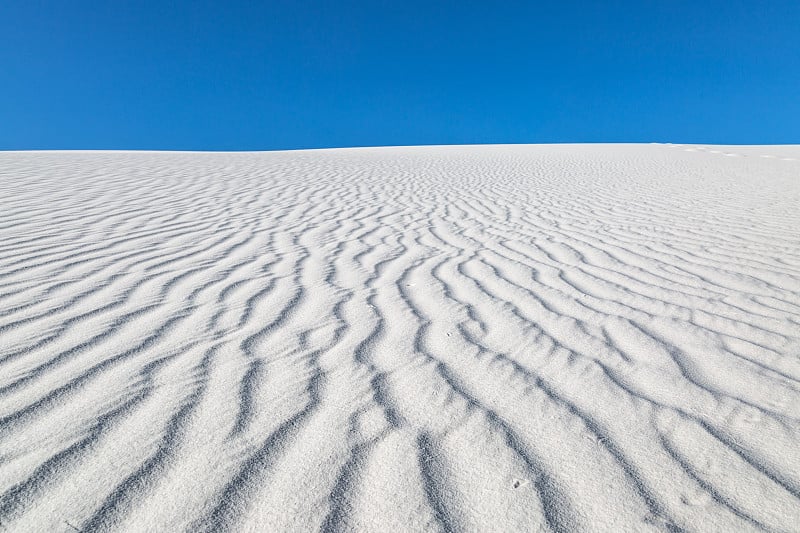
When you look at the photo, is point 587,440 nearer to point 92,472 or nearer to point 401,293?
point 92,472

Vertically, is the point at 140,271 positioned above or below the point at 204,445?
below

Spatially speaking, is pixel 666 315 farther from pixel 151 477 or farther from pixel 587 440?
pixel 151 477

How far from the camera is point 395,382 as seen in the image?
2.22 metres

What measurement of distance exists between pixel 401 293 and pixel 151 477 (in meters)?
2.04

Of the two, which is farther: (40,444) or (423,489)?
(40,444)

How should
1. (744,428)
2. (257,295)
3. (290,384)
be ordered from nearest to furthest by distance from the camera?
(744,428), (290,384), (257,295)

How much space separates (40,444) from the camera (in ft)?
5.67

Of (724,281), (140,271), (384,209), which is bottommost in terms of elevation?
(384,209)

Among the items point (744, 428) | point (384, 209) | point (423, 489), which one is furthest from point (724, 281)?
point (384, 209)

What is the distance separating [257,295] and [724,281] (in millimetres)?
3139

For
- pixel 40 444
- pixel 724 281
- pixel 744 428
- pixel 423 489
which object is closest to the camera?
pixel 423 489

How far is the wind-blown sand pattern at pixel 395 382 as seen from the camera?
1531 mm

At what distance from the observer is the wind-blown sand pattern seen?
60.3 inches

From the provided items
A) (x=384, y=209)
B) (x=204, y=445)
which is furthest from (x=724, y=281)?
(x=384, y=209)
